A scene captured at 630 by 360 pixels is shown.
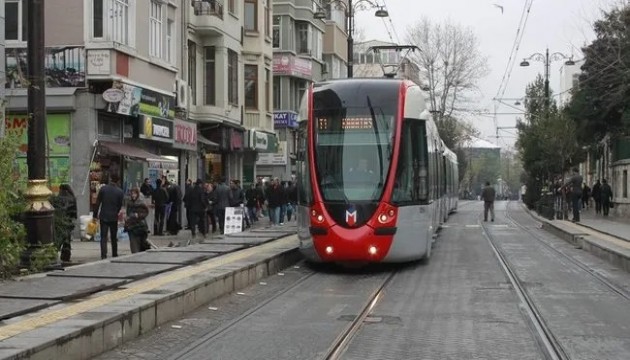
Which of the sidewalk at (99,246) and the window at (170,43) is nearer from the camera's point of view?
the sidewalk at (99,246)

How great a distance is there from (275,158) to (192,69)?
1271 centimetres

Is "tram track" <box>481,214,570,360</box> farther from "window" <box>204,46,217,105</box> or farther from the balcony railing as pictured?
"window" <box>204,46,217,105</box>

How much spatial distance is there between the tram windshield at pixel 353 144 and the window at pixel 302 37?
32019mm

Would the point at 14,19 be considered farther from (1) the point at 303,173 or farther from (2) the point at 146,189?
(1) the point at 303,173

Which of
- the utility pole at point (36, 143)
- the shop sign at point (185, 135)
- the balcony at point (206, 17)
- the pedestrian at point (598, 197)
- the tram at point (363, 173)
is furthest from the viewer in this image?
the pedestrian at point (598, 197)

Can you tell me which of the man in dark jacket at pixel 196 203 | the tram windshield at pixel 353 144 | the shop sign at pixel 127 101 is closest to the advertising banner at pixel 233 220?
the man in dark jacket at pixel 196 203

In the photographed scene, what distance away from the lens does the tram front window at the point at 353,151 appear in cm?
1329

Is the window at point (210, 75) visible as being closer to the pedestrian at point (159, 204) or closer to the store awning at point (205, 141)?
the store awning at point (205, 141)

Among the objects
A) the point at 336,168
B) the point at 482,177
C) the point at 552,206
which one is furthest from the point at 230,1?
the point at 482,177

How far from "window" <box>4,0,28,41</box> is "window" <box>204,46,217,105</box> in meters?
10.2

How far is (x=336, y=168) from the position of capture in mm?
13492

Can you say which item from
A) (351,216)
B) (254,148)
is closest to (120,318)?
(351,216)

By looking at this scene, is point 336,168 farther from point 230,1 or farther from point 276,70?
point 276,70

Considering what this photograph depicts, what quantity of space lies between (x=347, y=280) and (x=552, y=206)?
20417 mm
